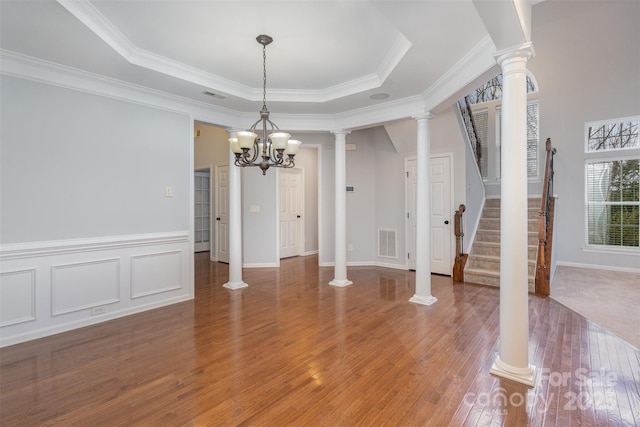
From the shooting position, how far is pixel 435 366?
252cm

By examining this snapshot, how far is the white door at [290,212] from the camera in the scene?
7.43m

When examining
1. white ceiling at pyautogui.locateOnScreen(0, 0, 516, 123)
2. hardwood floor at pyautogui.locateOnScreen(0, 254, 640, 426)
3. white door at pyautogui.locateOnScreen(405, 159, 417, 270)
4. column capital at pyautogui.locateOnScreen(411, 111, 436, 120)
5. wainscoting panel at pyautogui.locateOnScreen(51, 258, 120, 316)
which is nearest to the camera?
hardwood floor at pyautogui.locateOnScreen(0, 254, 640, 426)

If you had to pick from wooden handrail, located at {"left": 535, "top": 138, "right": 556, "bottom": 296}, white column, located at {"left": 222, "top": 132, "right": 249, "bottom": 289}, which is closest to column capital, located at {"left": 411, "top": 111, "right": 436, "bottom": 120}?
Result: wooden handrail, located at {"left": 535, "top": 138, "right": 556, "bottom": 296}

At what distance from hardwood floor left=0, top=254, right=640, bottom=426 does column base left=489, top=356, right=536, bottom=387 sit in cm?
6

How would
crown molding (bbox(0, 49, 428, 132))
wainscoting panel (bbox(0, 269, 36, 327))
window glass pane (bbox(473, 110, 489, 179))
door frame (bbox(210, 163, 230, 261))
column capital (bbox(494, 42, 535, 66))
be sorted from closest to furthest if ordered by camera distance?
column capital (bbox(494, 42, 535, 66)) < wainscoting panel (bbox(0, 269, 36, 327)) < crown molding (bbox(0, 49, 428, 132)) < door frame (bbox(210, 163, 230, 261)) < window glass pane (bbox(473, 110, 489, 179))

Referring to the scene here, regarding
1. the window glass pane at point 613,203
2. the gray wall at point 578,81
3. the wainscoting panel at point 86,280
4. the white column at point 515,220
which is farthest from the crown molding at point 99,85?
the window glass pane at point 613,203

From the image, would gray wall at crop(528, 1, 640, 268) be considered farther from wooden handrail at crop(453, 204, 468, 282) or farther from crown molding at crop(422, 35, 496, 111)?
crown molding at crop(422, 35, 496, 111)

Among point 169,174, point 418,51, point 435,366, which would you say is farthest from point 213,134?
point 435,366

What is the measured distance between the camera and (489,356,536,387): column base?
7.46 ft

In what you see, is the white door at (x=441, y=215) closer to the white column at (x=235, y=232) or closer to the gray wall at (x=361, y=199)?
the gray wall at (x=361, y=199)

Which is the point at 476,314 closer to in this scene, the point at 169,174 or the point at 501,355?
→ the point at 501,355

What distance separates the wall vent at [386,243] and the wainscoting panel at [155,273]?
3904mm

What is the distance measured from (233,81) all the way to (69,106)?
5.72ft

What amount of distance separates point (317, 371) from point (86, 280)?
108 inches
